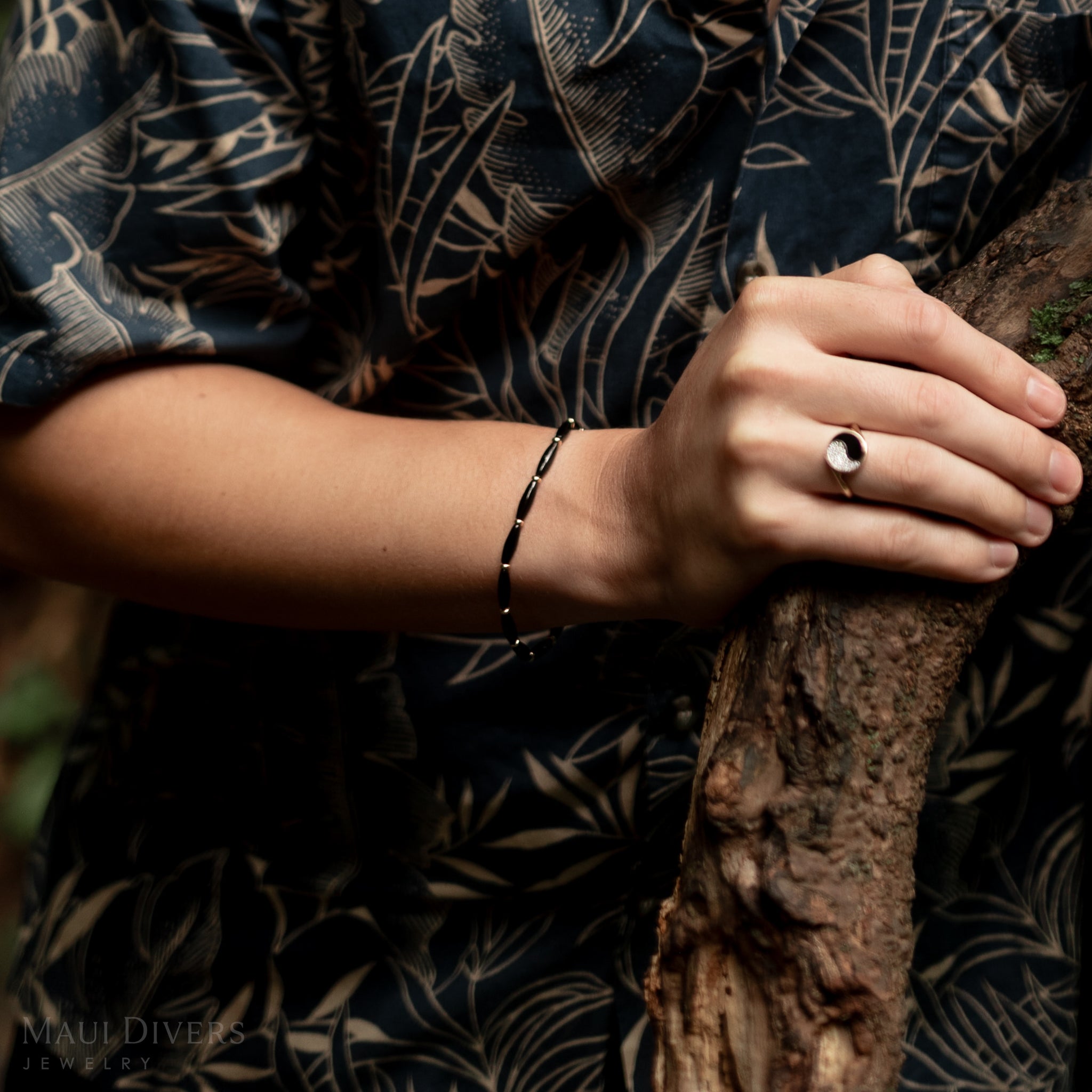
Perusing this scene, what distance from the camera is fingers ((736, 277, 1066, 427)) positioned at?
0.44 metres

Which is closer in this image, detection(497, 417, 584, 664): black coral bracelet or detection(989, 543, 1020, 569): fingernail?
detection(989, 543, 1020, 569): fingernail

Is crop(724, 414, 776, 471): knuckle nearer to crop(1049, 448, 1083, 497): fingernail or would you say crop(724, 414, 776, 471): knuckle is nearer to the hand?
the hand

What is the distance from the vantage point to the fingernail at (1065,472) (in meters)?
0.46

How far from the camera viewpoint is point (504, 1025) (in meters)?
0.77

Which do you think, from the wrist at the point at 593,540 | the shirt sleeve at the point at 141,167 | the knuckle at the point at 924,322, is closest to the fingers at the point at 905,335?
the knuckle at the point at 924,322

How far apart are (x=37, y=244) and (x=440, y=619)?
345mm

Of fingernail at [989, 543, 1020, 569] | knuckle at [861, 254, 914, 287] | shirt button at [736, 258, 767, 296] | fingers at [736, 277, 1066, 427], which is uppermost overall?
knuckle at [861, 254, 914, 287]

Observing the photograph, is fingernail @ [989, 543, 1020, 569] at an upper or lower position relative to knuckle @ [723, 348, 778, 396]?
lower

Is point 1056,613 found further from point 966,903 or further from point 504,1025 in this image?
point 504,1025

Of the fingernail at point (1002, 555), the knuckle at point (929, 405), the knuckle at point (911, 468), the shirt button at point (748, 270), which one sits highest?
the knuckle at point (929, 405)

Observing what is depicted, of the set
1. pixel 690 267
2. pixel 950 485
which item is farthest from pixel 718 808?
pixel 690 267

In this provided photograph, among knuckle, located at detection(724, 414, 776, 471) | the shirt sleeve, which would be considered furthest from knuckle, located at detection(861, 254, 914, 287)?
the shirt sleeve

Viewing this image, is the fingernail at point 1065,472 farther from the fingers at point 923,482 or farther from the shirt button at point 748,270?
the shirt button at point 748,270

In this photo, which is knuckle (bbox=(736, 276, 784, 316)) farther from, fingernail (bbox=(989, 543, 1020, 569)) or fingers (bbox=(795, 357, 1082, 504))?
fingernail (bbox=(989, 543, 1020, 569))
